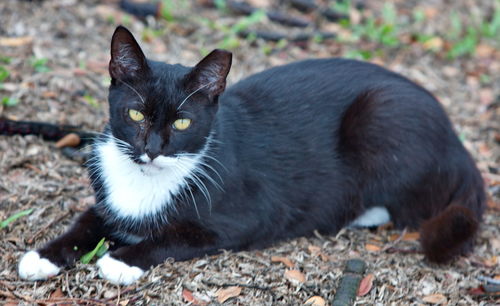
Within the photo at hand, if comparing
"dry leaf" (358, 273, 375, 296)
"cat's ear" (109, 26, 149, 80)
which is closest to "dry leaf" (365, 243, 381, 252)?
"dry leaf" (358, 273, 375, 296)

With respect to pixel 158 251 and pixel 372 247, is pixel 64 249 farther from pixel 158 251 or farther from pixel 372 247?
pixel 372 247

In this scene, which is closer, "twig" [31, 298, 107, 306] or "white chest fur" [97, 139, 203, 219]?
"twig" [31, 298, 107, 306]

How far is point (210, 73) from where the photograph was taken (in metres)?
3.18

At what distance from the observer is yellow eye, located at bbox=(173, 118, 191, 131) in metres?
3.14

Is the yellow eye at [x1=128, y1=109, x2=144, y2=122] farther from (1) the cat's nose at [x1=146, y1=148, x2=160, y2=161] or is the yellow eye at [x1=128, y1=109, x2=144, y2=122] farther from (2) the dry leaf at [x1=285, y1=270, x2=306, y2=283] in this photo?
(2) the dry leaf at [x1=285, y1=270, x2=306, y2=283]

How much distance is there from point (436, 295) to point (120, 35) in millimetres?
2056

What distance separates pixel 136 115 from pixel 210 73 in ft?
1.33

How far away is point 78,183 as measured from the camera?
13.5 feet

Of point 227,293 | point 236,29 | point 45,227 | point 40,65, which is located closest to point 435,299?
point 227,293

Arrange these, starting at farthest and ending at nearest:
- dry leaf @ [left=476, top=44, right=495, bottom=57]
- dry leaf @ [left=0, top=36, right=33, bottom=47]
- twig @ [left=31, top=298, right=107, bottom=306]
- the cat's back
Answer: dry leaf @ [left=476, top=44, right=495, bottom=57]
dry leaf @ [left=0, top=36, right=33, bottom=47]
the cat's back
twig @ [left=31, top=298, right=107, bottom=306]

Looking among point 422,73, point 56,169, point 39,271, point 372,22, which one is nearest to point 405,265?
point 39,271

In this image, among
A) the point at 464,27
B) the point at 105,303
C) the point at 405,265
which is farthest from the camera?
the point at 464,27

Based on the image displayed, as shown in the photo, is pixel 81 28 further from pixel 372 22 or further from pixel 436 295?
pixel 436 295

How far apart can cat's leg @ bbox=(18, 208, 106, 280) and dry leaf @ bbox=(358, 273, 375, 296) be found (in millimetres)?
1385
